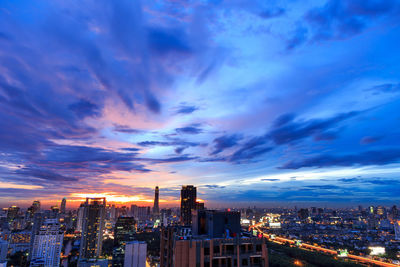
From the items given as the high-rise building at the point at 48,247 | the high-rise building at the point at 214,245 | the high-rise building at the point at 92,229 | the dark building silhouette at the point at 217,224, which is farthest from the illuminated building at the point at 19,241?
the dark building silhouette at the point at 217,224

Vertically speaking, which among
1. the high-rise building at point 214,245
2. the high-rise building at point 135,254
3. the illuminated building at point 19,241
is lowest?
the illuminated building at point 19,241

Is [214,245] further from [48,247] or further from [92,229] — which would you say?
[92,229]

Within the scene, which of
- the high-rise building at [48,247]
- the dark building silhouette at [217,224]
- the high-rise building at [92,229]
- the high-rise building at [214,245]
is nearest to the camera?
the high-rise building at [214,245]

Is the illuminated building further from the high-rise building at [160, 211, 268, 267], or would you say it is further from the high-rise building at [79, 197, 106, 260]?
the high-rise building at [160, 211, 268, 267]

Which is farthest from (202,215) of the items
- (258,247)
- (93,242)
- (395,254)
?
(93,242)

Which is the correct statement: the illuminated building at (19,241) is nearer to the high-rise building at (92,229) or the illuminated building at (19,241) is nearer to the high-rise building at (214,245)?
the high-rise building at (92,229)

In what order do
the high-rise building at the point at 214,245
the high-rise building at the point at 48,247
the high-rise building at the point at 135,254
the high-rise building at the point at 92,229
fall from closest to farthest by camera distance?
the high-rise building at the point at 214,245 → the high-rise building at the point at 135,254 → the high-rise building at the point at 48,247 → the high-rise building at the point at 92,229
